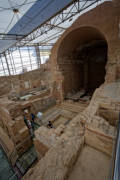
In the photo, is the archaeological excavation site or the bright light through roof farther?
the bright light through roof

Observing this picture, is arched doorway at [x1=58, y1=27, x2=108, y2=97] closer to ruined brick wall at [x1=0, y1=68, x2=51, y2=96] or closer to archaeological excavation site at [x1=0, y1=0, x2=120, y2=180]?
archaeological excavation site at [x1=0, y1=0, x2=120, y2=180]

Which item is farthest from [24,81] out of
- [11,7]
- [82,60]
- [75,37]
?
[75,37]

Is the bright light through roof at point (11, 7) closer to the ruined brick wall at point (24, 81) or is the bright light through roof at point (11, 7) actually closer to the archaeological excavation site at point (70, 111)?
the archaeological excavation site at point (70, 111)

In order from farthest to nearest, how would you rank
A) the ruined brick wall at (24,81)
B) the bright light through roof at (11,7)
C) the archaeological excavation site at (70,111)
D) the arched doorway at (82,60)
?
the ruined brick wall at (24,81)
the arched doorway at (82,60)
the bright light through roof at (11,7)
the archaeological excavation site at (70,111)

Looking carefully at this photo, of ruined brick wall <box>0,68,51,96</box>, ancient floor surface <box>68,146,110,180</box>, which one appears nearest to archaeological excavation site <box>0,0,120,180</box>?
ancient floor surface <box>68,146,110,180</box>

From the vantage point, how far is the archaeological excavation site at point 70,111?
187cm

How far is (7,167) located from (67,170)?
5.04 meters

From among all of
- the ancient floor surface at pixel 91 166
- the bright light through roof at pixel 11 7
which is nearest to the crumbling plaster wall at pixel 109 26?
the bright light through roof at pixel 11 7

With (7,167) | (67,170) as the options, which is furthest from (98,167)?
(7,167)

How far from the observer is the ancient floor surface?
1.71 metres

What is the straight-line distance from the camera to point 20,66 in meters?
16.8

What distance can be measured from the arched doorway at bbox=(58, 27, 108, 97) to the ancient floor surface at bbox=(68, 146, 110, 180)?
18.9ft

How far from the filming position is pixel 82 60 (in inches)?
383

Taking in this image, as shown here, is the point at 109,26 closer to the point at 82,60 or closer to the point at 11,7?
the point at 82,60
